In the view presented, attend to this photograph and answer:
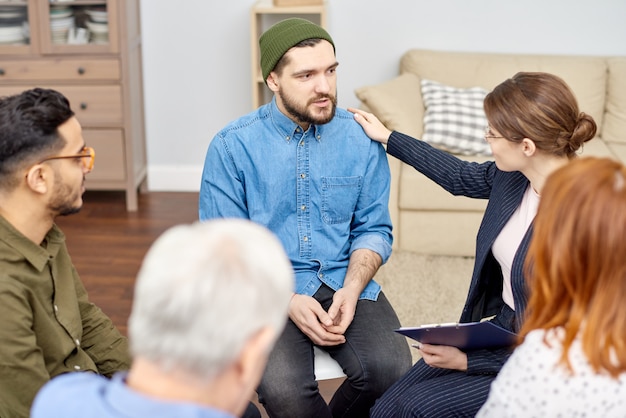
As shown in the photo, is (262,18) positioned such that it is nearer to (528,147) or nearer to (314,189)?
(314,189)

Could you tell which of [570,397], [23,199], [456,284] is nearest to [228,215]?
[23,199]

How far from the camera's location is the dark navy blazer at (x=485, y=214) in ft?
6.45

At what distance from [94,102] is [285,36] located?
2265 millimetres

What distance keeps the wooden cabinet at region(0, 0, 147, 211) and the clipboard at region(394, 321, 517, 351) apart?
2732 millimetres

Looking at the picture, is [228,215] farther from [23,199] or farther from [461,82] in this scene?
[461,82]

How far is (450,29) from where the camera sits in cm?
440

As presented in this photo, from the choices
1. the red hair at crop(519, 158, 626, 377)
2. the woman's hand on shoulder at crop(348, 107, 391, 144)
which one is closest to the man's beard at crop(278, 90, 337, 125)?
the woman's hand on shoulder at crop(348, 107, 391, 144)

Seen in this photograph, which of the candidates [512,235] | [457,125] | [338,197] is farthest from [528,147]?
[457,125]

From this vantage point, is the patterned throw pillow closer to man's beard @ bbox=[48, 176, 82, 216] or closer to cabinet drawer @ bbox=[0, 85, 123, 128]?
cabinet drawer @ bbox=[0, 85, 123, 128]

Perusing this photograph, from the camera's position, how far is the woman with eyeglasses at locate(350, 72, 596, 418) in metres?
1.92

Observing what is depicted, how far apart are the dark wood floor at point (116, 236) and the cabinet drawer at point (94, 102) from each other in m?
0.47

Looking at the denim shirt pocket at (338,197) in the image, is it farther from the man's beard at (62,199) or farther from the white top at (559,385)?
the white top at (559,385)

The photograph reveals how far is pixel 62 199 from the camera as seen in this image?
5.77 feet

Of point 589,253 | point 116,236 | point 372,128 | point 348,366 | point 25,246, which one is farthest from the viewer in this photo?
point 116,236
